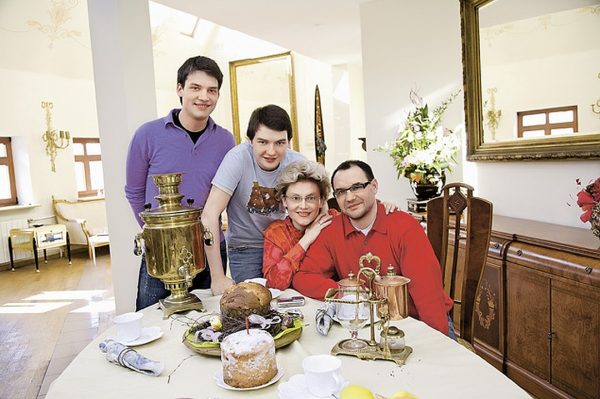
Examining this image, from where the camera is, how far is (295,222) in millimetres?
2213

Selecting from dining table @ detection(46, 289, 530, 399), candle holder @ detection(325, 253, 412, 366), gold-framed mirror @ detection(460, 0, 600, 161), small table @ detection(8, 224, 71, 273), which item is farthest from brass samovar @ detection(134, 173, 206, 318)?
small table @ detection(8, 224, 71, 273)

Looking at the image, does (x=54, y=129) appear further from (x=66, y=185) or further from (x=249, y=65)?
(x=249, y=65)

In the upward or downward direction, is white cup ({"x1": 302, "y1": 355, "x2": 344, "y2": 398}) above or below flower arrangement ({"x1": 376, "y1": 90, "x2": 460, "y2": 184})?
below

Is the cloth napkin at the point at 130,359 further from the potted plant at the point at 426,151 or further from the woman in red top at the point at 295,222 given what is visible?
the potted plant at the point at 426,151

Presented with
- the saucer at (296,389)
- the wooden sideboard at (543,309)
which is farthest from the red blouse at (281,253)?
the saucer at (296,389)

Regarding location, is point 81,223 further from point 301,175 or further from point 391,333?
point 391,333

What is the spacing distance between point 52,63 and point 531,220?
8017mm

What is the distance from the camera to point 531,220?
312 centimetres

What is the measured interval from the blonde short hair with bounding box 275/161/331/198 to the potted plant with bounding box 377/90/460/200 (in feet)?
5.49

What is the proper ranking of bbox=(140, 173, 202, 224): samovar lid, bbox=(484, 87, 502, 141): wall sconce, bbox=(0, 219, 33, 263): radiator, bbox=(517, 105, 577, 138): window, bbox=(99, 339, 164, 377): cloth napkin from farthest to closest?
bbox=(0, 219, 33, 263): radiator < bbox=(484, 87, 502, 141): wall sconce < bbox=(517, 105, 577, 138): window < bbox=(140, 173, 202, 224): samovar lid < bbox=(99, 339, 164, 377): cloth napkin

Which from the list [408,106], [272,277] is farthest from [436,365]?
[408,106]

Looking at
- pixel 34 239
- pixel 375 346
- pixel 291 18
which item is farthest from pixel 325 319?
pixel 34 239

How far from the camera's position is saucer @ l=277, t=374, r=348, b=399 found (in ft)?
3.58

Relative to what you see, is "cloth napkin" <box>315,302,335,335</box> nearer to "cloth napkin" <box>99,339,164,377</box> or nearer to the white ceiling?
"cloth napkin" <box>99,339,164,377</box>
